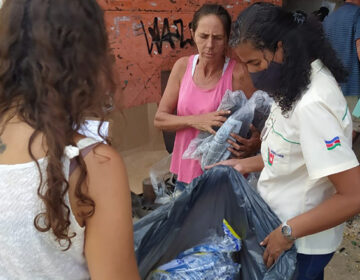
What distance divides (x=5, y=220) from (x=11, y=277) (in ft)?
0.56

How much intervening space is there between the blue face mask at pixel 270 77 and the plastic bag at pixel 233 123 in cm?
46

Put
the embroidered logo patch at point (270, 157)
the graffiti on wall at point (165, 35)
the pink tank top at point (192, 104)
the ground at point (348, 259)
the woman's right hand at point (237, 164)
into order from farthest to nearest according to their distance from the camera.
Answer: the graffiti on wall at point (165, 35) → the ground at point (348, 259) → the pink tank top at point (192, 104) → the woman's right hand at point (237, 164) → the embroidered logo patch at point (270, 157)

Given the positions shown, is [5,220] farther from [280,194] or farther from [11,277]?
[280,194]

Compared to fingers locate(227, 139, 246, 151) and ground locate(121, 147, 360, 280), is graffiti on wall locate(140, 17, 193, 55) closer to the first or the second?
ground locate(121, 147, 360, 280)

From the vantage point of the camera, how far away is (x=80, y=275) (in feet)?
2.92

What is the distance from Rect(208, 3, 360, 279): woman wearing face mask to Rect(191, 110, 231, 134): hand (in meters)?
0.51

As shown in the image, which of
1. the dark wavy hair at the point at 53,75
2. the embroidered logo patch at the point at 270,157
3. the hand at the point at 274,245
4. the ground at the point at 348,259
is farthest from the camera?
the ground at the point at 348,259

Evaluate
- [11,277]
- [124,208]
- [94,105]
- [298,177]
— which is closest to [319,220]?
[298,177]

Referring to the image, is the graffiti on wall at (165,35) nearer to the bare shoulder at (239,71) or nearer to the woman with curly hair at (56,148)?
the bare shoulder at (239,71)

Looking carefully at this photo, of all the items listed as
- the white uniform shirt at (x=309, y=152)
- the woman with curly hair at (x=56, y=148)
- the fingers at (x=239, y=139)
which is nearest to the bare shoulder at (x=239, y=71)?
the fingers at (x=239, y=139)

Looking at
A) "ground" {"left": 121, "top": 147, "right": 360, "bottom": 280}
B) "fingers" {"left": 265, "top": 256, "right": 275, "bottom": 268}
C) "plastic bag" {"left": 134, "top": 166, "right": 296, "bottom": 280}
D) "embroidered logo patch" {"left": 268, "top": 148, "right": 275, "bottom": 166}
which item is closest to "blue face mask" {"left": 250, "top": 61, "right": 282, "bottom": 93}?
"embroidered logo patch" {"left": 268, "top": 148, "right": 275, "bottom": 166}

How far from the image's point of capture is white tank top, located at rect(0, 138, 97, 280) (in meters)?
0.77

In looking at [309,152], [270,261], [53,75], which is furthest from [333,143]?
[53,75]

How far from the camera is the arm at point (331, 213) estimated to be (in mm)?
1078
